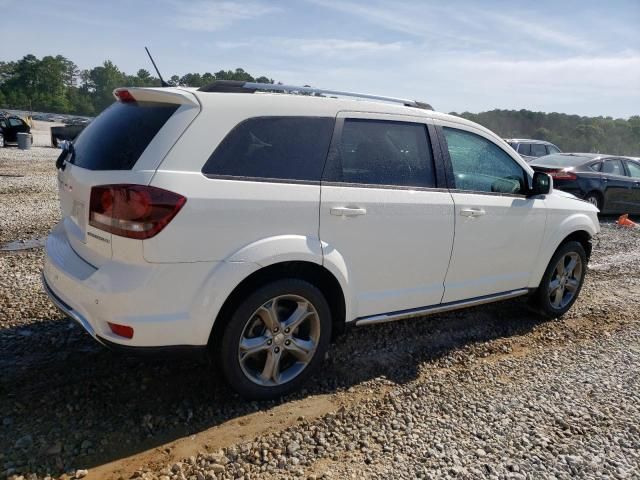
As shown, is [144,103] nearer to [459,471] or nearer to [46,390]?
[46,390]

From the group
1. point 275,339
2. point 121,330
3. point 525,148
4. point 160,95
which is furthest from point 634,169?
point 121,330

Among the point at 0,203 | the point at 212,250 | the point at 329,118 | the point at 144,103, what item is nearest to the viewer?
the point at 212,250

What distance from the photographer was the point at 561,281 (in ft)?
16.4

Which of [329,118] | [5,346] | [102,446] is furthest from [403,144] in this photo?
[5,346]

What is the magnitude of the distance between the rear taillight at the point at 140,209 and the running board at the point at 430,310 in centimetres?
152

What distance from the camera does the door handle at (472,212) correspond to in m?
3.85

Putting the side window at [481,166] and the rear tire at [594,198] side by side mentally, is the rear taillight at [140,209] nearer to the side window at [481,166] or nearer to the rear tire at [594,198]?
the side window at [481,166]

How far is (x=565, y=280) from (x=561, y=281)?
0.27 ft

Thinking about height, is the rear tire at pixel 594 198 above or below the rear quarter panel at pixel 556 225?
below

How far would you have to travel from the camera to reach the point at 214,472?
254 centimetres

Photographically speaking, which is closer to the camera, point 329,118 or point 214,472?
point 214,472

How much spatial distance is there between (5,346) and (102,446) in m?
1.51

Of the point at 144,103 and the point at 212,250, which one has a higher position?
the point at 144,103

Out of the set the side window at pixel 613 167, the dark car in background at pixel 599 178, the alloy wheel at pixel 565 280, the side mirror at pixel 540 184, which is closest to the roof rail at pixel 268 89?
the side mirror at pixel 540 184
